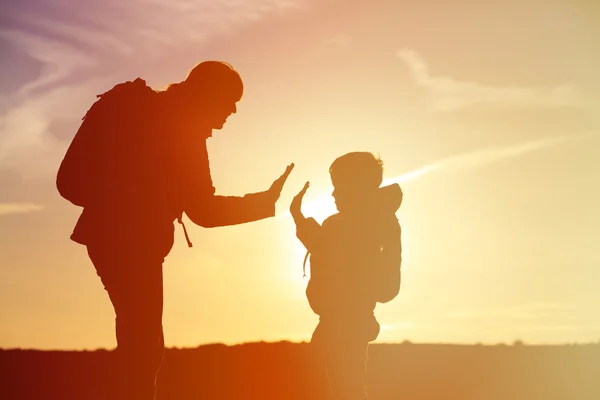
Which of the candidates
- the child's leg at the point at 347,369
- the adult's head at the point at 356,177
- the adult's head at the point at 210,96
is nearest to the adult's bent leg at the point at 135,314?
the adult's head at the point at 210,96

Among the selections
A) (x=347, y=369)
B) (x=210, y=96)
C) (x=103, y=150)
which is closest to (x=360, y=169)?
(x=210, y=96)

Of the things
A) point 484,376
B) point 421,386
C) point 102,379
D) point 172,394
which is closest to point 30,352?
point 102,379

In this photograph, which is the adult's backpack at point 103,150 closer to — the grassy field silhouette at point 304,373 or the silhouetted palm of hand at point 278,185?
the silhouetted palm of hand at point 278,185

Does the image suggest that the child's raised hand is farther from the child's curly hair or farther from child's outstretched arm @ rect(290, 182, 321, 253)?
the child's curly hair

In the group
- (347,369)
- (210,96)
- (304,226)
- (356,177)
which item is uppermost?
(210,96)

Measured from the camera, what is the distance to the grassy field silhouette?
9.90m

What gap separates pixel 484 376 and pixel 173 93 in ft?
20.7

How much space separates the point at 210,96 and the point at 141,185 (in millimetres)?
842

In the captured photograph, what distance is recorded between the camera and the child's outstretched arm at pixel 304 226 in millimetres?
7188

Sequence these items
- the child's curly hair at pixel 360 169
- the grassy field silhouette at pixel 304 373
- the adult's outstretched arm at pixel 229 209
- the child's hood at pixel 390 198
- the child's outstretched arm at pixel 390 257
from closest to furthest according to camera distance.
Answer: the adult's outstretched arm at pixel 229 209
the child's outstretched arm at pixel 390 257
the child's hood at pixel 390 198
the child's curly hair at pixel 360 169
the grassy field silhouette at pixel 304 373

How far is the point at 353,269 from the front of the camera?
7.36 meters

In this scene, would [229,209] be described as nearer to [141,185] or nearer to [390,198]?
[141,185]

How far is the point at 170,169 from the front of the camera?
652cm

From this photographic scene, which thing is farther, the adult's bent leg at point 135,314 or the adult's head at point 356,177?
the adult's head at point 356,177
